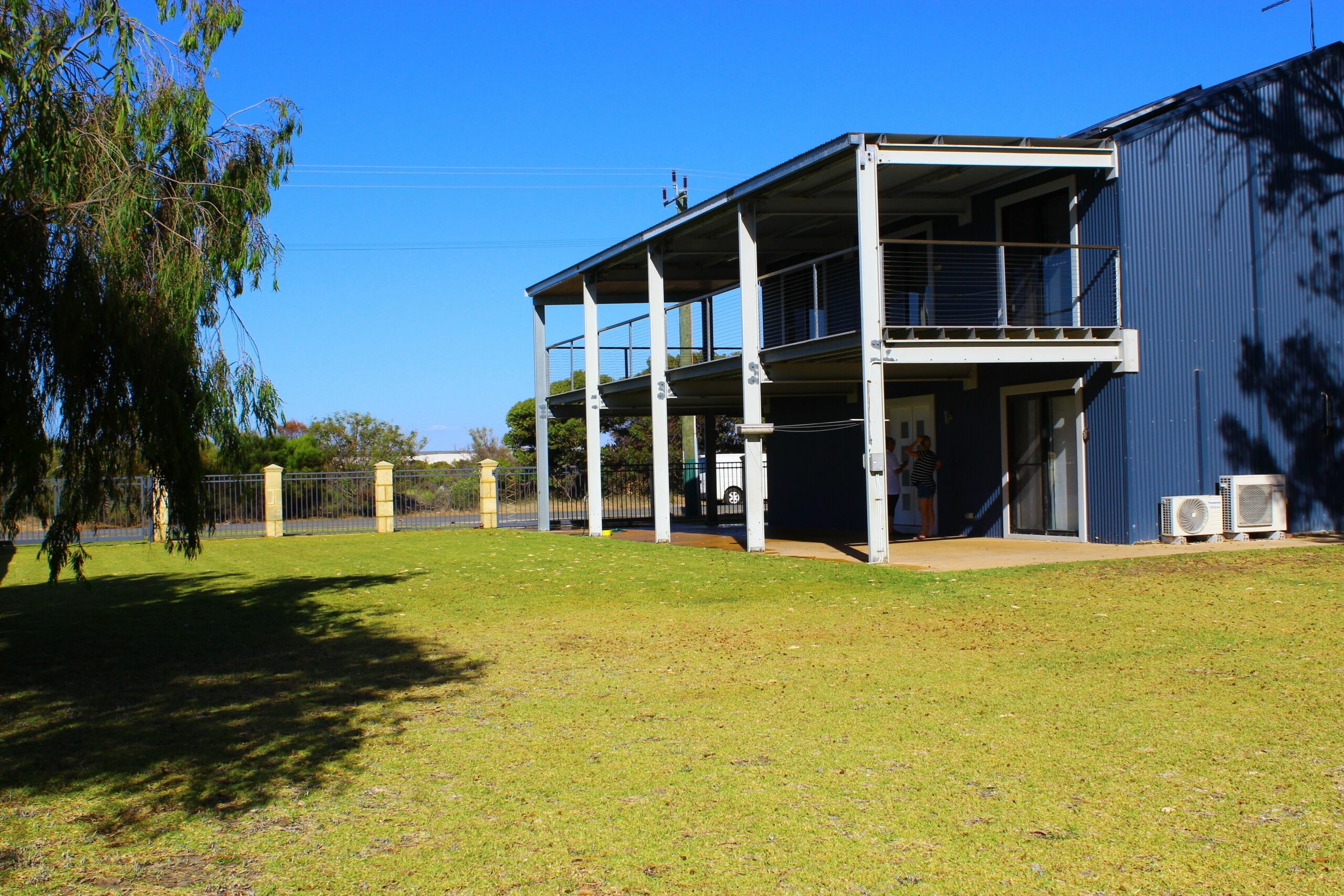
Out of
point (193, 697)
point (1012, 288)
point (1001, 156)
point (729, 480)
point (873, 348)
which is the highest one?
point (1001, 156)

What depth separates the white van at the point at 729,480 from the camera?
32.8 m

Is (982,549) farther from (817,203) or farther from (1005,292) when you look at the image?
(817,203)

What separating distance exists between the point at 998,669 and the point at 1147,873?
11.8 feet

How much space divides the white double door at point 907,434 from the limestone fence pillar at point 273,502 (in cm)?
1600

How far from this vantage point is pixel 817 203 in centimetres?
1777

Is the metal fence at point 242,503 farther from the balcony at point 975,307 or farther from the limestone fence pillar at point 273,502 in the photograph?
the balcony at point 975,307

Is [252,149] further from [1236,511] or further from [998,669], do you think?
[1236,511]

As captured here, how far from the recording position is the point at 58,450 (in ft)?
26.6

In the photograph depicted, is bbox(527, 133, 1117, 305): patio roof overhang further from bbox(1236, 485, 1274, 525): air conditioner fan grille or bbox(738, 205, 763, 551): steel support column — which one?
bbox(1236, 485, 1274, 525): air conditioner fan grille

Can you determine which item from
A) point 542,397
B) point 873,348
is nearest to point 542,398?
point 542,397

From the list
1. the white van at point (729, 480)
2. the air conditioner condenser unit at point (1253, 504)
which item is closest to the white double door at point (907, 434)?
the air conditioner condenser unit at point (1253, 504)

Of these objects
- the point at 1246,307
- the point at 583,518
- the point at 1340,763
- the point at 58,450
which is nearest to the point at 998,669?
the point at 1340,763

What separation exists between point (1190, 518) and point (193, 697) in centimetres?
1274

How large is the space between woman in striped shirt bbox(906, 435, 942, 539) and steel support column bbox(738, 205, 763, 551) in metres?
2.49
